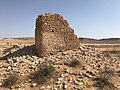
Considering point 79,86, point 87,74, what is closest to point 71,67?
point 87,74

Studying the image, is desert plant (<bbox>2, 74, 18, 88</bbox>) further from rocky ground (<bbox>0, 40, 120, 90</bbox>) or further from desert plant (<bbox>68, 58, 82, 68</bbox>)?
desert plant (<bbox>68, 58, 82, 68</bbox>)

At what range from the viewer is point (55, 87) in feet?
32.7

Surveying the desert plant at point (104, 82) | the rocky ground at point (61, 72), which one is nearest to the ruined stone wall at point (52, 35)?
the rocky ground at point (61, 72)

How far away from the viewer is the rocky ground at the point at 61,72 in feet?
33.5

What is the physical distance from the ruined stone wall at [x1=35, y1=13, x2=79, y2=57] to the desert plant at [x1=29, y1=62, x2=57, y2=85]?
1.64m

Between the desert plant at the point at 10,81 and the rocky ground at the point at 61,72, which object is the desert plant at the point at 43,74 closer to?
the rocky ground at the point at 61,72

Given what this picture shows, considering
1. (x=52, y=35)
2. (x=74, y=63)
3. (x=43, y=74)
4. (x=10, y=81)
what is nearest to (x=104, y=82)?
(x=74, y=63)

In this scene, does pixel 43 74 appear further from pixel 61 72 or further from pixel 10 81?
pixel 10 81

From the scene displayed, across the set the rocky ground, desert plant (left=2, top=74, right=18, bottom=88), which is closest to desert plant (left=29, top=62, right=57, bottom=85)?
the rocky ground

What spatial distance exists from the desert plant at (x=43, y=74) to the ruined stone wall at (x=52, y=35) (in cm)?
164

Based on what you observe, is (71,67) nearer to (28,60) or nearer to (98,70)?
(98,70)

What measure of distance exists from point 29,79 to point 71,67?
7.42 ft

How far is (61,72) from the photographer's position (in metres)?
11.1

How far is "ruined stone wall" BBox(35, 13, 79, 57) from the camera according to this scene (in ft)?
40.5
